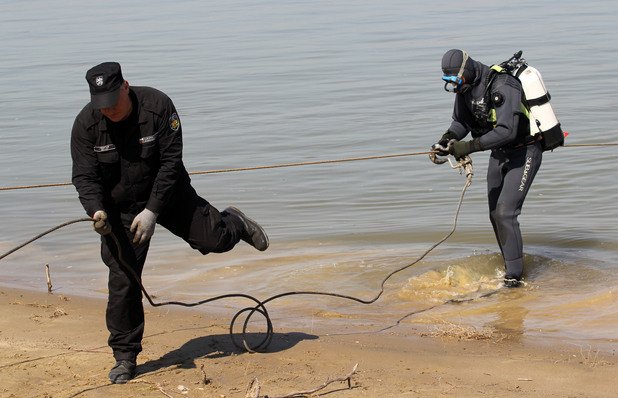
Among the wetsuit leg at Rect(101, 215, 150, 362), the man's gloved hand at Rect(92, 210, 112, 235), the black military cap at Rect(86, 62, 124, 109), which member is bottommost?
the wetsuit leg at Rect(101, 215, 150, 362)

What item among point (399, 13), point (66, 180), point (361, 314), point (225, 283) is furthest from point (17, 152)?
point (399, 13)

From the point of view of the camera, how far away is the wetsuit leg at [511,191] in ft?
25.0

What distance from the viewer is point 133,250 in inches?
224

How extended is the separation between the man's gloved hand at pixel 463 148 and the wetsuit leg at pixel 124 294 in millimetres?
2670

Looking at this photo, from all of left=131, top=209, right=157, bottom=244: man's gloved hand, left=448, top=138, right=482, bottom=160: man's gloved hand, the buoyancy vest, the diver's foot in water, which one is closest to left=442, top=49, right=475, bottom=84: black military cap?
the buoyancy vest

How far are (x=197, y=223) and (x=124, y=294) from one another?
55 centimetres

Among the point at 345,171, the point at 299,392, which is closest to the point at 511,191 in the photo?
the point at 299,392

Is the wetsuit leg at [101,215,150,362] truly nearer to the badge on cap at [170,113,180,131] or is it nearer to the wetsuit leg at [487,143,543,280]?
the badge on cap at [170,113,180,131]

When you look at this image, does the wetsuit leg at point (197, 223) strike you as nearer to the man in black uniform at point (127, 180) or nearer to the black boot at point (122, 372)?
the man in black uniform at point (127, 180)

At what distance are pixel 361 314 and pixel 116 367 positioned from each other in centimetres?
236

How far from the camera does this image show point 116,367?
574 centimetres

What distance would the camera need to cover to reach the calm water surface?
27.1 feet

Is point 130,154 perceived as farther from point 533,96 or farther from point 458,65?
point 533,96

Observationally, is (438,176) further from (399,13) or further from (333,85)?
(399,13)
